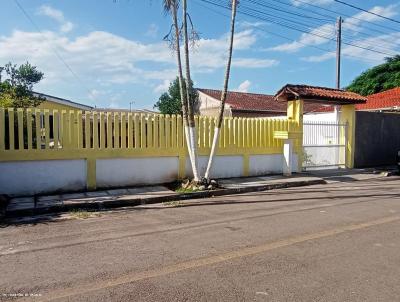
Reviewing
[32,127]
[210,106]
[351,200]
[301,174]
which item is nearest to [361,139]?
[301,174]

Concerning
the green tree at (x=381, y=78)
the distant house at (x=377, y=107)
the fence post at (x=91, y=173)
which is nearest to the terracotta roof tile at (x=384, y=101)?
the distant house at (x=377, y=107)

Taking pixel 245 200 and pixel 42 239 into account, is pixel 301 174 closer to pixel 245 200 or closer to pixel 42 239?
pixel 245 200

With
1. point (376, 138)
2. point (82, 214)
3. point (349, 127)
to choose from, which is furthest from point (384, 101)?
point (82, 214)

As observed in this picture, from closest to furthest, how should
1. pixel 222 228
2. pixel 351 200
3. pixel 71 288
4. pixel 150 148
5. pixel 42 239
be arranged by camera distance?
1. pixel 71 288
2. pixel 42 239
3. pixel 222 228
4. pixel 351 200
5. pixel 150 148

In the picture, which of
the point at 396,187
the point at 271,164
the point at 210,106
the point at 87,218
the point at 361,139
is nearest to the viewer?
the point at 87,218

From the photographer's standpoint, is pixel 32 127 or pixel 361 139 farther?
pixel 361 139

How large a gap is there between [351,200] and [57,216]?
6.52 metres

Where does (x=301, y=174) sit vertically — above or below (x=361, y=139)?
below

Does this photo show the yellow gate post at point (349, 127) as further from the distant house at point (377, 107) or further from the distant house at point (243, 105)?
the distant house at point (243, 105)

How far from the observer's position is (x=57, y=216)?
24.6 ft

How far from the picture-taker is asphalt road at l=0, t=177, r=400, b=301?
378 cm

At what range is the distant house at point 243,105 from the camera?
2904 cm

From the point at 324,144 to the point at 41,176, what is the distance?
10223 mm

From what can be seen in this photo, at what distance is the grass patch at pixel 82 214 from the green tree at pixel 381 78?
3122cm
